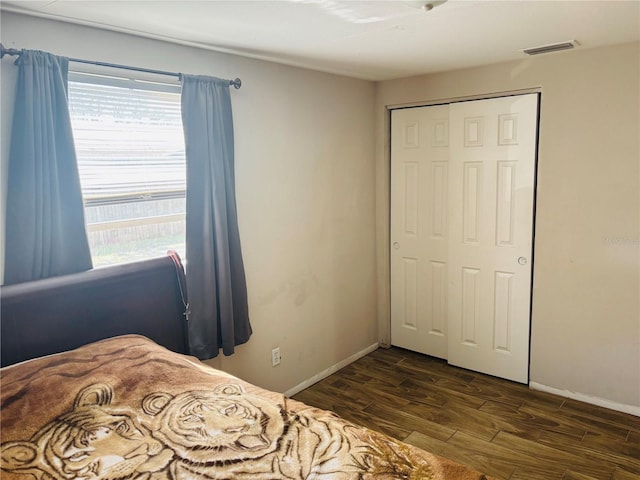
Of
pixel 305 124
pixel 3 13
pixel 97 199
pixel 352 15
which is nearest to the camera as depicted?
pixel 3 13

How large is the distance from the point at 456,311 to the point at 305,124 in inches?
71.5

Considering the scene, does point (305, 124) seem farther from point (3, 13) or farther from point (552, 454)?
point (552, 454)

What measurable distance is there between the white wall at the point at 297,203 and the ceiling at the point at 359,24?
0.17m

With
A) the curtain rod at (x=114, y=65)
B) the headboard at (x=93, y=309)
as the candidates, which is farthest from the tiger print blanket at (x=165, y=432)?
the curtain rod at (x=114, y=65)

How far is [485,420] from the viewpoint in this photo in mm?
3102

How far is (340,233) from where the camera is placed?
3779 mm

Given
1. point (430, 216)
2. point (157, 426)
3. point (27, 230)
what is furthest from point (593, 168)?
point (27, 230)

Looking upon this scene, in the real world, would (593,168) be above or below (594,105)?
below

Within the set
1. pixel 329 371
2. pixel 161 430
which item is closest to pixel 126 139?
pixel 161 430

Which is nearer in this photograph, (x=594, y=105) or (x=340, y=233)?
(x=594, y=105)

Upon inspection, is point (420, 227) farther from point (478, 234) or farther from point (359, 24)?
point (359, 24)

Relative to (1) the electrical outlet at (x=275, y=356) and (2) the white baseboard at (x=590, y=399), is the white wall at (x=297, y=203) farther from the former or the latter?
(2) the white baseboard at (x=590, y=399)

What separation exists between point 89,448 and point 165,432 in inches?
9.3

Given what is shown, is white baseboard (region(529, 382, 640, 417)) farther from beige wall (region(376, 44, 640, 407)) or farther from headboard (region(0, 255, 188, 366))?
headboard (region(0, 255, 188, 366))
